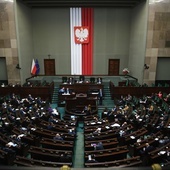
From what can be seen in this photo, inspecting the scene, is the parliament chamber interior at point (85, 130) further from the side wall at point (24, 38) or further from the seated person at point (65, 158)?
the side wall at point (24, 38)

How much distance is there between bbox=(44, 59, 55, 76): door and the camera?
21344 mm

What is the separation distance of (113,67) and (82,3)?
24.4 feet

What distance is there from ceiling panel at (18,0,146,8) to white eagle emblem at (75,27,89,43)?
8.06ft

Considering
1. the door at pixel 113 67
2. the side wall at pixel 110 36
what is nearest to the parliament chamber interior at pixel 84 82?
the door at pixel 113 67

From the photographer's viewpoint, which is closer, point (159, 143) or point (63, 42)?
point (159, 143)

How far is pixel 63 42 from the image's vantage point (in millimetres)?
20906

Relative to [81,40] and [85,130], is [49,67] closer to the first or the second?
[81,40]

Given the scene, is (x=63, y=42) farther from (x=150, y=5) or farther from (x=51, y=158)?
(x=51, y=158)

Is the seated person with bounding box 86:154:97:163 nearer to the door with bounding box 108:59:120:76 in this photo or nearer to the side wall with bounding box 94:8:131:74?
the side wall with bounding box 94:8:131:74

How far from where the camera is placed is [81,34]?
806 inches

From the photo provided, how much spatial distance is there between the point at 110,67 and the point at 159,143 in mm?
14251

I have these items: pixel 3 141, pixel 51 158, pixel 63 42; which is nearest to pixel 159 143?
pixel 51 158

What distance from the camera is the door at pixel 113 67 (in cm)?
2139

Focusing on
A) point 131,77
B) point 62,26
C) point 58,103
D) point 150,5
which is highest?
point 150,5
